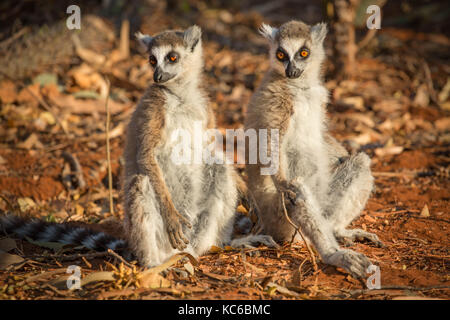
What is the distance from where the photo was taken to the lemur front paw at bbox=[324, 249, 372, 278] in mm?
3822

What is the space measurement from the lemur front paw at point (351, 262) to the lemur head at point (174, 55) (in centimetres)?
228

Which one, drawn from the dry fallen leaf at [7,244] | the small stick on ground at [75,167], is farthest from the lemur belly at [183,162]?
the small stick on ground at [75,167]

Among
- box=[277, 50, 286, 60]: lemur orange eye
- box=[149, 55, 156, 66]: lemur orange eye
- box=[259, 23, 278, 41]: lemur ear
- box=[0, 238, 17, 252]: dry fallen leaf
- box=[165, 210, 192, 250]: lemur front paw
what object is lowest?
box=[0, 238, 17, 252]: dry fallen leaf

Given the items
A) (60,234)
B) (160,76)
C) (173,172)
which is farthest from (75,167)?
(160,76)

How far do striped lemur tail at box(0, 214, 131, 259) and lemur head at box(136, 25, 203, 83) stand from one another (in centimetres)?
164

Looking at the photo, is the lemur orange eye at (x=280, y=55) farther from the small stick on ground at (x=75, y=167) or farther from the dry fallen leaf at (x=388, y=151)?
the small stick on ground at (x=75, y=167)

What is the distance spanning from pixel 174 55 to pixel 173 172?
1.16 m

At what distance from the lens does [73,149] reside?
748 cm

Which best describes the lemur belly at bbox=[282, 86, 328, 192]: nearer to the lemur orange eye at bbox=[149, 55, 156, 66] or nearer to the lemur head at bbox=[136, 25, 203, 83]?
the lemur head at bbox=[136, 25, 203, 83]

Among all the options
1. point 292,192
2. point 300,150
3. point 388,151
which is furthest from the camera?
point 388,151

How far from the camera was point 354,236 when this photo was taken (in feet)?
15.6

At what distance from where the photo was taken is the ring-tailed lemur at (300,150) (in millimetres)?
4730

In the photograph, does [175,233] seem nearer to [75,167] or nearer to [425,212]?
[425,212]

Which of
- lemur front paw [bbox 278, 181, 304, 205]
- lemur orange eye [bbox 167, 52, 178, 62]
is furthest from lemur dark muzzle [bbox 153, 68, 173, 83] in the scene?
lemur front paw [bbox 278, 181, 304, 205]
